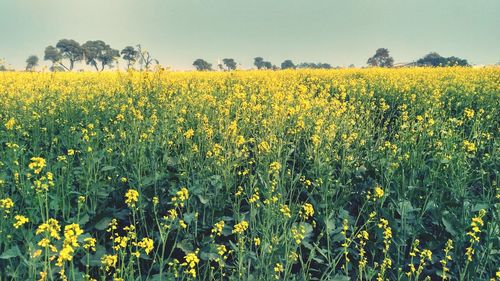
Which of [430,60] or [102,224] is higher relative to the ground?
[430,60]

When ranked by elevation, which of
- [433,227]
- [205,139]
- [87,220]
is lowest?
[433,227]

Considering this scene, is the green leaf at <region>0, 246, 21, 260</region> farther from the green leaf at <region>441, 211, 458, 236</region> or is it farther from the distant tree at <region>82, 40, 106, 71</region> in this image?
→ the distant tree at <region>82, 40, 106, 71</region>

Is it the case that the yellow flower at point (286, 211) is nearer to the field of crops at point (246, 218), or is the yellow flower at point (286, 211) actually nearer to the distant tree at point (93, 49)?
the field of crops at point (246, 218)

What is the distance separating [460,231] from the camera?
384 cm

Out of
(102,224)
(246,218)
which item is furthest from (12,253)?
(246,218)

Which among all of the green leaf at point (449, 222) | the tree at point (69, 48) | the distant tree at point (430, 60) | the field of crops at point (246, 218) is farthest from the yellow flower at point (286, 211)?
the tree at point (69, 48)

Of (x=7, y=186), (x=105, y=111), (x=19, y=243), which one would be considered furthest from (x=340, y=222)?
(x=105, y=111)

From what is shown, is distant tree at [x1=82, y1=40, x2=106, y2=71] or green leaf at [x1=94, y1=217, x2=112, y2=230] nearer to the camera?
green leaf at [x1=94, y1=217, x2=112, y2=230]

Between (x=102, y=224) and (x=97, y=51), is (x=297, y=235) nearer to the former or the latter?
(x=102, y=224)

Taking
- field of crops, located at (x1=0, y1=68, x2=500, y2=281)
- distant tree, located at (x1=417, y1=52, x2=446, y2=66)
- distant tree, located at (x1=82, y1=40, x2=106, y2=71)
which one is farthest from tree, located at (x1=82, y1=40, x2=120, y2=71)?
field of crops, located at (x1=0, y1=68, x2=500, y2=281)

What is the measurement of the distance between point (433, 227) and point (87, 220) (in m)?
3.37

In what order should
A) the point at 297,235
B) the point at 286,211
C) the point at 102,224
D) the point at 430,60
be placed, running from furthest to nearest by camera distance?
the point at 430,60
the point at 102,224
the point at 286,211
the point at 297,235

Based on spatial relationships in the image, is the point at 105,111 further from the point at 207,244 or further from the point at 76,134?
the point at 207,244

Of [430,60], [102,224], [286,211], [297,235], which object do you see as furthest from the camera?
[430,60]
